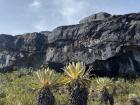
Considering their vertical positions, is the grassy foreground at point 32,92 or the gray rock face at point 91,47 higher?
the gray rock face at point 91,47

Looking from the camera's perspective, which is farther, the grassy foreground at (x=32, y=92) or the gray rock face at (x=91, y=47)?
the gray rock face at (x=91, y=47)

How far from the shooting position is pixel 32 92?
92625 mm

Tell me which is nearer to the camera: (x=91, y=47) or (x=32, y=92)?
(x=32, y=92)

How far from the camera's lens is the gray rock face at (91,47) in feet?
403

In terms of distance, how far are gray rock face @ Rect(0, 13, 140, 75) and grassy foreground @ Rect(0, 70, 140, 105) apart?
6388 mm

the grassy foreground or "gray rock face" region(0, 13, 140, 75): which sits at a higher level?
"gray rock face" region(0, 13, 140, 75)

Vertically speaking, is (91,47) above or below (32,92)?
above

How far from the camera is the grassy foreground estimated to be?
96.5 m

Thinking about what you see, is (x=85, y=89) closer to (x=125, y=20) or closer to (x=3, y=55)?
(x=125, y=20)

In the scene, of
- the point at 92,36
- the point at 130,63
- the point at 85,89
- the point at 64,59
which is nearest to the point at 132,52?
the point at 130,63

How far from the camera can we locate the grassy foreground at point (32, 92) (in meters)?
96.5

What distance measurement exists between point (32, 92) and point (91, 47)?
38595mm

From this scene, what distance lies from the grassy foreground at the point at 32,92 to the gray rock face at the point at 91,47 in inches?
252

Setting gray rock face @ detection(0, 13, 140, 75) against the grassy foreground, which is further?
gray rock face @ detection(0, 13, 140, 75)
